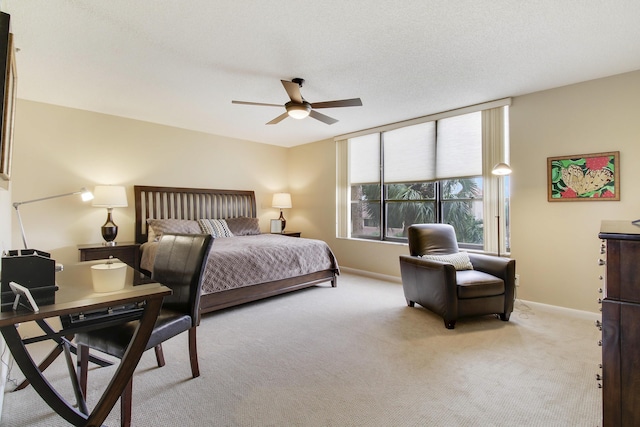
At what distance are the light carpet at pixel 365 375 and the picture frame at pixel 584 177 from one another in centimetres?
128

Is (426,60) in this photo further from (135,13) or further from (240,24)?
(135,13)

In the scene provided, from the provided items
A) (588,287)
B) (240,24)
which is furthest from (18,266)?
(588,287)

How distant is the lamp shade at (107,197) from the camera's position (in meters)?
3.85

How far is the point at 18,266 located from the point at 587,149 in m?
4.56

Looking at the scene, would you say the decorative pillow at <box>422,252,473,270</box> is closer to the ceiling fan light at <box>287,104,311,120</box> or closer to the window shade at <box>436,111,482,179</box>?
the window shade at <box>436,111,482,179</box>

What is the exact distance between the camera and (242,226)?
16.7ft

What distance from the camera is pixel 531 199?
3.47m

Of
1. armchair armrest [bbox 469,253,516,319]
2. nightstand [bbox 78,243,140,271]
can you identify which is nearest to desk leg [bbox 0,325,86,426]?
nightstand [bbox 78,243,140,271]

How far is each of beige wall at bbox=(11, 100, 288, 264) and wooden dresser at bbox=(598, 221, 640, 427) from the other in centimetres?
521

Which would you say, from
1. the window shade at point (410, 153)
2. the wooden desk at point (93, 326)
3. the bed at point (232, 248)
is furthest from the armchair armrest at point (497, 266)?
the wooden desk at point (93, 326)

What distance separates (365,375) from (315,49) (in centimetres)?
261

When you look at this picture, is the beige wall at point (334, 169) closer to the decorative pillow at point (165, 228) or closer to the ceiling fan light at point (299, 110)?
the decorative pillow at point (165, 228)

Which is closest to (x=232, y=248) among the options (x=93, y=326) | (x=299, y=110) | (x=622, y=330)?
(x=299, y=110)

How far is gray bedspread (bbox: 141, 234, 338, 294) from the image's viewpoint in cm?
320
